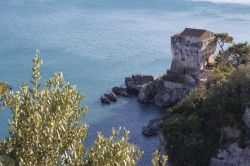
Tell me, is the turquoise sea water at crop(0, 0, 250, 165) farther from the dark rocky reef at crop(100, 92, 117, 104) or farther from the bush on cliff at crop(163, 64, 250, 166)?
the bush on cliff at crop(163, 64, 250, 166)

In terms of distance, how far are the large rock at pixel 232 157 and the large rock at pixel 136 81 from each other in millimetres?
18032

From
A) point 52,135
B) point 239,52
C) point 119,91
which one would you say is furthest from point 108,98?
point 52,135

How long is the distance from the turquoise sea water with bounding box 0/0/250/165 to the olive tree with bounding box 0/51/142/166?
21204 millimetres

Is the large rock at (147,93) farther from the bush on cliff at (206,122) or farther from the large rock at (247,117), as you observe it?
the large rock at (247,117)

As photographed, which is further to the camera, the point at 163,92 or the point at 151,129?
the point at 163,92

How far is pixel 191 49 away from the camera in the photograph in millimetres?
40188

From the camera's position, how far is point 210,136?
86.7 ft

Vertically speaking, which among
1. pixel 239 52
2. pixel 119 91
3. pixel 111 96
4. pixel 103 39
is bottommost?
pixel 111 96

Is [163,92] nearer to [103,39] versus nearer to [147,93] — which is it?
[147,93]

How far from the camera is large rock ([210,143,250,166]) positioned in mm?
24875

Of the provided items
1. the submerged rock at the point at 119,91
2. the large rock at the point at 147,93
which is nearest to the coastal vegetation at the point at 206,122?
the large rock at the point at 147,93

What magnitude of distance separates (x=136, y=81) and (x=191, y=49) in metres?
6.46

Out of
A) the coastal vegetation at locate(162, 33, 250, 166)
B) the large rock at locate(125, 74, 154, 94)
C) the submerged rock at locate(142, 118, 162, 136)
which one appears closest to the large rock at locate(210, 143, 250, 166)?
the coastal vegetation at locate(162, 33, 250, 166)

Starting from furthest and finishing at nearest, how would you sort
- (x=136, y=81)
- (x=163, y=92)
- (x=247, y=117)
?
(x=136, y=81) → (x=163, y=92) → (x=247, y=117)
